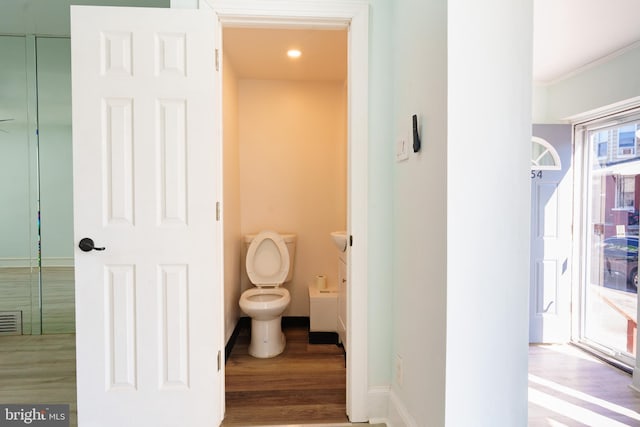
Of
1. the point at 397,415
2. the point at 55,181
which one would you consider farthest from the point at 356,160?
the point at 55,181

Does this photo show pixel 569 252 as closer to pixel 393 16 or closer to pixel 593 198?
pixel 593 198

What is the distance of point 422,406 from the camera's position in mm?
1420

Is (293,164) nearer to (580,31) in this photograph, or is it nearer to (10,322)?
(580,31)

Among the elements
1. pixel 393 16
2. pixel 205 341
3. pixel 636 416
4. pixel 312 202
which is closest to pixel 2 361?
pixel 205 341

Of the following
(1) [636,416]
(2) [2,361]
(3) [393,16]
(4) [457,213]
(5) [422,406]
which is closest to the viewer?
(4) [457,213]

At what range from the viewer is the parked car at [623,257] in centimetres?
277

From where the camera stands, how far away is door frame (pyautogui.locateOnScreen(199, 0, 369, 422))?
70.7 inches

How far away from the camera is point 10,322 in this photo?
9.73 ft

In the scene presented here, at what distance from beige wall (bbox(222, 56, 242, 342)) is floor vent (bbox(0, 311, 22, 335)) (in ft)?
5.86

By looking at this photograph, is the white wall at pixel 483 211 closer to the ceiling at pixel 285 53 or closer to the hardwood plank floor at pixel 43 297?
the ceiling at pixel 285 53

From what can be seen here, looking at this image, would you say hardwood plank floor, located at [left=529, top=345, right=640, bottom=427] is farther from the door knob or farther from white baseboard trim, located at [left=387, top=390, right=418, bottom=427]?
the door knob

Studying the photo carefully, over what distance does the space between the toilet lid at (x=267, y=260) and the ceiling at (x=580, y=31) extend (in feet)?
8.00

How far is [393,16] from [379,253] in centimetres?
123

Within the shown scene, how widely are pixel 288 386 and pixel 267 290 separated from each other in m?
0.92
